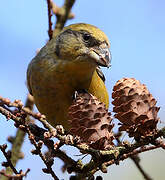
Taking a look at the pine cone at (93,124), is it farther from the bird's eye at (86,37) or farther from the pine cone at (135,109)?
the bird's eye at (86,37)

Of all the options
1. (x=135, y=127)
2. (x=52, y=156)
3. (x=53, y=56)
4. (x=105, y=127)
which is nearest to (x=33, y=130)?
(x=52, y=156)

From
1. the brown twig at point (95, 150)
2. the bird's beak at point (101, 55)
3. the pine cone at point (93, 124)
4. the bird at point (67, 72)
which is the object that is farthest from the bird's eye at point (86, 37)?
the brown twig at point (95, 150)

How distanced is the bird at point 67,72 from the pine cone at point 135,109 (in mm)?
1013

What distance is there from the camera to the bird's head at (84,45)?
3.17 m

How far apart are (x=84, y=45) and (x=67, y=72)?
330 mm

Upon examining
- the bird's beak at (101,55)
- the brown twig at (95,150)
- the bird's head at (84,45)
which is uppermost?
the bird's head at (84,45)

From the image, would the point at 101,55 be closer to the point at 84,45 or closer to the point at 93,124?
the point at 84,45

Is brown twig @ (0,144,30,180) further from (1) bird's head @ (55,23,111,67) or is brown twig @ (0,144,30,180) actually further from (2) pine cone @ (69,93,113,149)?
(1) bird's head @ (55,23,111,67)

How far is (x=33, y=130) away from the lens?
2338 millimetres

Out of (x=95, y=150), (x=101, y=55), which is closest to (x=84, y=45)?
(x=101, y=55)

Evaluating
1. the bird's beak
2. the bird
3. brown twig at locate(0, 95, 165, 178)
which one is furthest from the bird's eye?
brown twig at locate(0, 95, 165, 178)

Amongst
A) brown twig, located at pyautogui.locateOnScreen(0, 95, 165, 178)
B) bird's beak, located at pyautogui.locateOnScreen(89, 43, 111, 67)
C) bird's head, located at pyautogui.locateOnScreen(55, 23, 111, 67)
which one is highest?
bird's head, located at pyautogui.locateOnScreen(55, 23, 111, 67)

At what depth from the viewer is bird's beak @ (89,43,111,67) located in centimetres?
307

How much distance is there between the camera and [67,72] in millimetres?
3248
